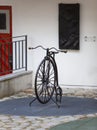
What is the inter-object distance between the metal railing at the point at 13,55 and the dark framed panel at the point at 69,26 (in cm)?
101

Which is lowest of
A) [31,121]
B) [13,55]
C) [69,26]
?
[31,121]

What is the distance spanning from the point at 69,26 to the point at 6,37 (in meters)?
1.70

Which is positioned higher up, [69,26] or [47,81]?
[69,26]

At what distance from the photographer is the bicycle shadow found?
781 centimetres

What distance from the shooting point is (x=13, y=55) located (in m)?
10.7

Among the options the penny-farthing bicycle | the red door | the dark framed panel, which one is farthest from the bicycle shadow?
the red door

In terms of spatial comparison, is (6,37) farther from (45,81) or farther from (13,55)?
(45,81)

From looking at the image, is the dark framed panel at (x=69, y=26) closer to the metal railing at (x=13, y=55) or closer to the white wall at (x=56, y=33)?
the white wall at (x=56, y=33)

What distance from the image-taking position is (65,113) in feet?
25.5

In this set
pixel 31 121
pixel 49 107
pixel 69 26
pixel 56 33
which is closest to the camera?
pixel 31 121

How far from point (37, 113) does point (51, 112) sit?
0.88ft

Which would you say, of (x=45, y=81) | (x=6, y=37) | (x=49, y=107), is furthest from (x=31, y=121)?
(x=6, y=37)

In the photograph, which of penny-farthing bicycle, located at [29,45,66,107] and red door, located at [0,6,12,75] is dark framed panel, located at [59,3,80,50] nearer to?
red door, located at [0,6,12,75]

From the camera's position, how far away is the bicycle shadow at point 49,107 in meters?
7.81
